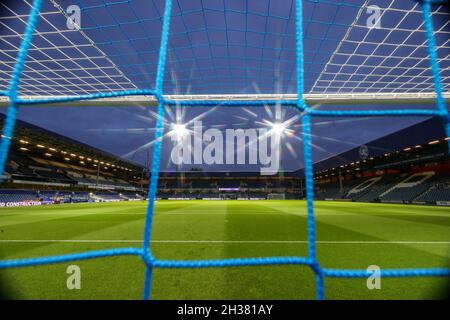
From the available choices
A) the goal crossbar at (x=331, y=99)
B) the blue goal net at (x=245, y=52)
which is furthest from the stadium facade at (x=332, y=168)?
the blue goal net at (x=245, y=52)

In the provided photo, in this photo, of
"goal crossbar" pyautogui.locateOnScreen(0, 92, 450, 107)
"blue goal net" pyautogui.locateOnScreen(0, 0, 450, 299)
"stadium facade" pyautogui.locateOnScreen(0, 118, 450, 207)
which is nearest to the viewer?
"blue goal net" pyautogui.locateOnScreen(0, 0, 450, 299)

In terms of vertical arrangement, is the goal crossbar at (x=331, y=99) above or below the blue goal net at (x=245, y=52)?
below

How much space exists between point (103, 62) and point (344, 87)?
231 inches

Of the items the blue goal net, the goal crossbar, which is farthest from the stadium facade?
the blue goal net

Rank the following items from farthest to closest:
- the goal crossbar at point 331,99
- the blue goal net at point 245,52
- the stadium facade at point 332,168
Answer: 1. the stadium facade at point 332,168
2. the goal crossbar at point 331,99
3. the blue goal net at point 245,52

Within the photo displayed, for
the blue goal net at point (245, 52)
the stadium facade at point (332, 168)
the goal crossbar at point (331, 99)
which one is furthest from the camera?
the stadium facade at point (332, 168)

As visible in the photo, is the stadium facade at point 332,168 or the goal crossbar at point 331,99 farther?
the stadium facade at point 332,168

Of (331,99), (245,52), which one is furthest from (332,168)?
(245,52)

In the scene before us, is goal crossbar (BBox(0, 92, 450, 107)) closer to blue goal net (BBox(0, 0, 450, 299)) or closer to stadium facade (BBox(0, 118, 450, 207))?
blue goal net (BBox(0, 0, 450, 299))

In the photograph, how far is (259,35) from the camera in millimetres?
4211

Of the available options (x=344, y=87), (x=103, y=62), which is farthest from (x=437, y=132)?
(x=103, y=62)

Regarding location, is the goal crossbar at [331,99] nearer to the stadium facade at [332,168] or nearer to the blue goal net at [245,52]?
the blue goal net at [245,52]

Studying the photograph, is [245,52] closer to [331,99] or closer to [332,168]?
[331,99]
